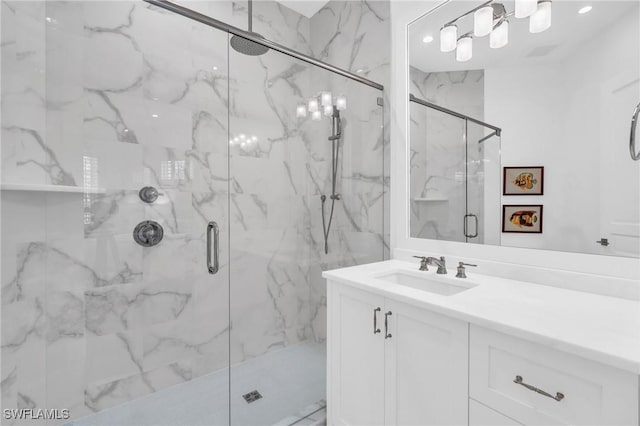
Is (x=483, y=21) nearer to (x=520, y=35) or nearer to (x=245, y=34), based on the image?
(x=520, y=35)

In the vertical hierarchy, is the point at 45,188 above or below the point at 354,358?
above

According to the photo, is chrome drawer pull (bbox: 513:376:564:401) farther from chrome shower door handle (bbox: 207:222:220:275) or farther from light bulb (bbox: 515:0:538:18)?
chrome shower door handle (bbox: 207:222:220:275)

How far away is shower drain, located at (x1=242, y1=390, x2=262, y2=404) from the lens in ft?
5.70

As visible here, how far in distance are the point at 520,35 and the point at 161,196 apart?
6.76ft

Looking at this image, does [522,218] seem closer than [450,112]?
Yes

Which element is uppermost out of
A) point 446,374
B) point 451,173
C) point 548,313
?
point 451,173

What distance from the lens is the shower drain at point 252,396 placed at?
1.74m

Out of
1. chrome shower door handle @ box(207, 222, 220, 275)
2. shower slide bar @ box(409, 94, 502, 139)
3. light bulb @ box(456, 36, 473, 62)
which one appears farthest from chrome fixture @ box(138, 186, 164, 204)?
light bulb @ box(456, 36, 473, 62)

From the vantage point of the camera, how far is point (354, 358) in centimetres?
131

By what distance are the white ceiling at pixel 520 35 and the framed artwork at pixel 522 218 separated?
0.63 metres

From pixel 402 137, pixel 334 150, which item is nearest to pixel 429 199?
pixel 402 137

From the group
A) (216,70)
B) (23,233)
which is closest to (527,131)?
(216,70)

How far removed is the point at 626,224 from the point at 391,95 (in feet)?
4.36

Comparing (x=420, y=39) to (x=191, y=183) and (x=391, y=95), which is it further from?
(x=191, y=183)
